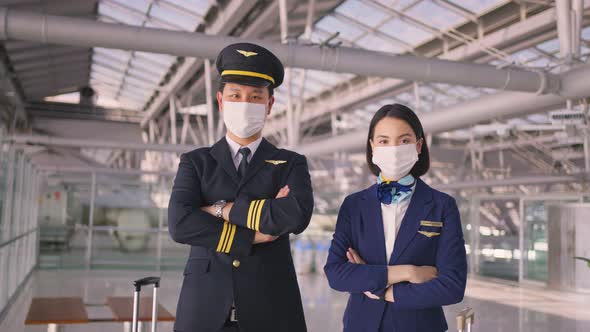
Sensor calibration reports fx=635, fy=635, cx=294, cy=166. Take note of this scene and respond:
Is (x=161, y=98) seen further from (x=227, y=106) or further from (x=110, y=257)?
(x=227, y=106)

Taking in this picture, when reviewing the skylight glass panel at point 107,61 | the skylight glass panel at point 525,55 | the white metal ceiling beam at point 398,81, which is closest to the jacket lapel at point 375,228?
the white metal ceiling beam at point 398,81

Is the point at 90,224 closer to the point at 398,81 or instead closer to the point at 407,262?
the point at 398,81

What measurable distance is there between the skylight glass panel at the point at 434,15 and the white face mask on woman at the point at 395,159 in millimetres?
12516

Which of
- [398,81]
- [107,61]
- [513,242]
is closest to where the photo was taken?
[398,81]

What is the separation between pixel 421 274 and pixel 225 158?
3.29 ft

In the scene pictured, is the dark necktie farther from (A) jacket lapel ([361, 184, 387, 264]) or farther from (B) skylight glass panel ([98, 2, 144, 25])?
(B) skylight glass panel ([98, 2, 144, 25])

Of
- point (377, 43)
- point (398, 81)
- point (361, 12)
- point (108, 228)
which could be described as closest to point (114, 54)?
point (108, 228)

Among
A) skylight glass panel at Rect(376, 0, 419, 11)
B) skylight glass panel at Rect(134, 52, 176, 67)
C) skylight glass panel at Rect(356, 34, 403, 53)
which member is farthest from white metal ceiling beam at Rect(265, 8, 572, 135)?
skylight glass panel at Rect(134, 52, 176, 67)

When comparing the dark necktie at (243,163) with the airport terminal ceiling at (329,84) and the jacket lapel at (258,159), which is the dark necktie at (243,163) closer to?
the jacket lapel at (258,159)

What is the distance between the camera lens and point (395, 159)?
9.36 ft

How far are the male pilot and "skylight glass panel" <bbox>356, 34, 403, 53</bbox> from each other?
14.8 meters

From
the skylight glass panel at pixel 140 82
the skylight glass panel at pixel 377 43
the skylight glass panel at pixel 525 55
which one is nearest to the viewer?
the skylight glass panel at pixel 525 55

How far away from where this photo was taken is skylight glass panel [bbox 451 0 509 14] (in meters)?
14.1

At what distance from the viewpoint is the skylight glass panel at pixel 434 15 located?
48.9ft
